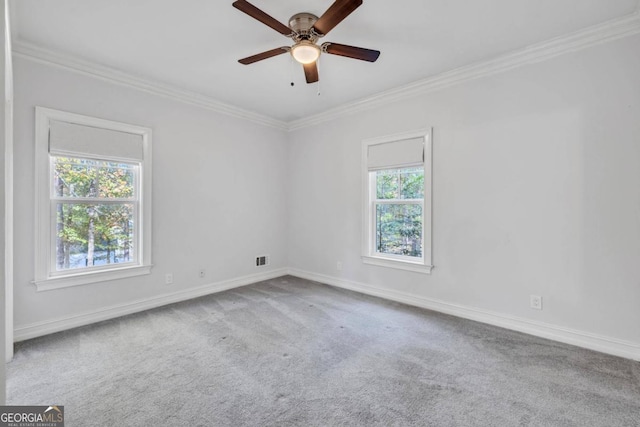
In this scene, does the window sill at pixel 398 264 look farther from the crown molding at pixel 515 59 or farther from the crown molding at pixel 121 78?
the crown molding at pixel 121 78

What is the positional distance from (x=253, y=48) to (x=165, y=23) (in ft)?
2.37

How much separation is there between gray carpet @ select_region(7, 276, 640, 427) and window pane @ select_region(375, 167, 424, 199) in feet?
4.82

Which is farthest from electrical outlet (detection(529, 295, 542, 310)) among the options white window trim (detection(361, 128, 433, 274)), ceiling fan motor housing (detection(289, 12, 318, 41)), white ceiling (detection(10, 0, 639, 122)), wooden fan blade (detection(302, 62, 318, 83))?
ceiling fan motor housing (detection(289, 12, 318, 41))

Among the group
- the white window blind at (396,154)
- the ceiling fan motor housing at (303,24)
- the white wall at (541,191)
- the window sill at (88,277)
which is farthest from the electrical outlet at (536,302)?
the window sill at (88,277)

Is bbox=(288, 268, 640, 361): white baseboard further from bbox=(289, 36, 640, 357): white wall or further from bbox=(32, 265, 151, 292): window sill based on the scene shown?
bbox=(32, 265, 151, 292): window sill

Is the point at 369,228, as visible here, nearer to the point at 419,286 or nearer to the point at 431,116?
the point at 419,286

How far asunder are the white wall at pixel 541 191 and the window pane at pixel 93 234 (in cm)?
311

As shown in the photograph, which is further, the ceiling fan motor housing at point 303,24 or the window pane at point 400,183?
the window pane at point 400,183

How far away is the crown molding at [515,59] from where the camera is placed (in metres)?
2.35

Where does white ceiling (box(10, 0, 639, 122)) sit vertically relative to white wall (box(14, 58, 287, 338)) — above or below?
above

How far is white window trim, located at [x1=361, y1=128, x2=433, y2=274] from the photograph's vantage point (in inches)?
134

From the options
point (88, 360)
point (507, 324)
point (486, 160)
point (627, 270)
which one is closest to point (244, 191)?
point (88, 360)

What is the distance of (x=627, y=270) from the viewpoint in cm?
235

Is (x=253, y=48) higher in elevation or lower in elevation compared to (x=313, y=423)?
higher
